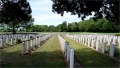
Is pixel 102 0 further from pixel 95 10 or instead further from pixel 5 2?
pixel 5 2

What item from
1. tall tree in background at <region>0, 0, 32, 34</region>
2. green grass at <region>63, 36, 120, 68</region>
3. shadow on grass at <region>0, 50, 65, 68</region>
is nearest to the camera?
shadow on grass at <region>0, 50, 65, 68</region>

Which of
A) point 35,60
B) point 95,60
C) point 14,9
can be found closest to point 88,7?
point 95,60

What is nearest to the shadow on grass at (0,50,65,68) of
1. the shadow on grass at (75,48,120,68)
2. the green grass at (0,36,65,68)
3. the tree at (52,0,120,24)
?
the green grass at (0,36,65,68)

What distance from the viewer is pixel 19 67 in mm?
8141

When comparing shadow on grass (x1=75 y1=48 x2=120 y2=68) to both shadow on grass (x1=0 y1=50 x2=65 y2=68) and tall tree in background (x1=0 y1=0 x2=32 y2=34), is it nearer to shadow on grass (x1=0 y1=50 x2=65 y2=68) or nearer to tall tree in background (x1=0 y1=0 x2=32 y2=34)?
shadow on grass (x1=0 y1=50 x2=65 y2=68)

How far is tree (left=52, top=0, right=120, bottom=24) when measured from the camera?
→ 9.53 m

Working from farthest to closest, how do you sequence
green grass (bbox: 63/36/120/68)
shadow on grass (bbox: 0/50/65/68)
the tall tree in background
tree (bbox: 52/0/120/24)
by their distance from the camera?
the tall tree in background
tree (bbox: 52/0/120/24)
green grass (bbox: 63/36/120/68)
shadow on grass (bbox: 0/50/65/68)

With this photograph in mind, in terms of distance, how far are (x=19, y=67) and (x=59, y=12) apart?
4.73m

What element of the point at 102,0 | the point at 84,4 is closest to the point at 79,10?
the point at 84,4

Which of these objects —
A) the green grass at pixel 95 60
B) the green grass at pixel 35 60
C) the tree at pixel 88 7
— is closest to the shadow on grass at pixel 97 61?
the green grass at pixel 95 60

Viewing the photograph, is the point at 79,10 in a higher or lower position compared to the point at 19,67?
higher

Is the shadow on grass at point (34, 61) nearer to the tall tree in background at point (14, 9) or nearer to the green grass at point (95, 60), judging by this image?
the green grass at point (95, 60)

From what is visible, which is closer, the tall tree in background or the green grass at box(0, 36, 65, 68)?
the green grass at box(0, 36, 65, 68)

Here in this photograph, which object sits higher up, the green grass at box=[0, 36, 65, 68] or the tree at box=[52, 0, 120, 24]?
the tree at box=[52, 0, 120, 24]
